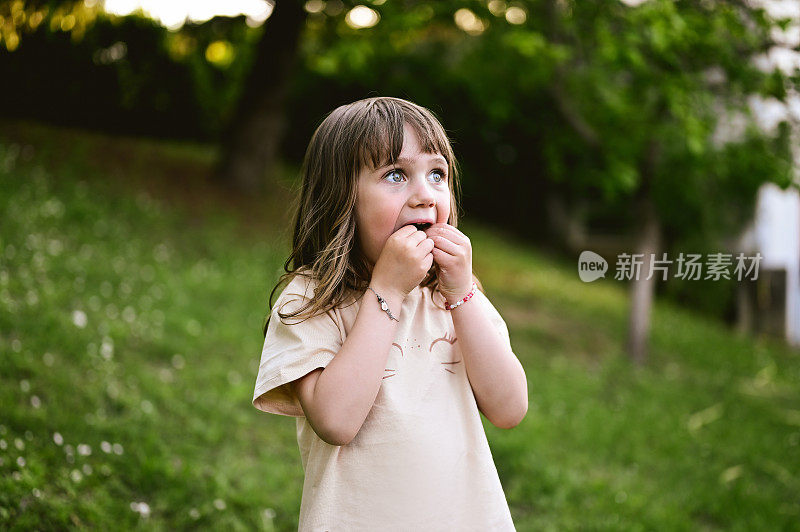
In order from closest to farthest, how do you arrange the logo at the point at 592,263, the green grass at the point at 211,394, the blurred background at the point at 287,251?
the green grass at the point at 211,394 → the blurred background at the point at 287,251 → the logo at the point at 592,263

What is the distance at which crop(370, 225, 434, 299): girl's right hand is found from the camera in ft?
4.85

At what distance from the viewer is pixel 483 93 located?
334 inches

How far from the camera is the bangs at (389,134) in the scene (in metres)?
1.56

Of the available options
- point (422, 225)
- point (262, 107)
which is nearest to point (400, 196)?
point (422, 225)

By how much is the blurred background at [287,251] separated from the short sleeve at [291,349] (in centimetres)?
37

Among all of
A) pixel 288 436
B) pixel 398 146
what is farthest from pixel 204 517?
pixel 398 146

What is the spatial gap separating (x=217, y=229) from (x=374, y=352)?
704cm

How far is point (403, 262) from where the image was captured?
148 centimetres

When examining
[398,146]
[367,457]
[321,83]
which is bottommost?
[367,457]

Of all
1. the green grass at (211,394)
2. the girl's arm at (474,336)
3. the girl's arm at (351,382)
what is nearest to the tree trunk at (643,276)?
the green grass at (211,394)

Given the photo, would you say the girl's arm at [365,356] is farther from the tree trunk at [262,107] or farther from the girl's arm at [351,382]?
the tree trunk at [262,107]

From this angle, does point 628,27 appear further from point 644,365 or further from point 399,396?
point 399,396

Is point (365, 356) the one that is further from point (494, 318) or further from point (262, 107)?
point (262, 107)

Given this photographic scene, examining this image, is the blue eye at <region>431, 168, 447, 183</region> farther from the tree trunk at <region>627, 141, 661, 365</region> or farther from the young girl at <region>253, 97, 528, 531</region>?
the tree trunk at <region>627, 141, 661, 365</region>
